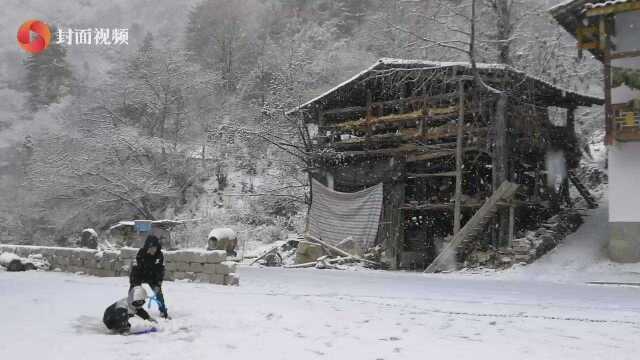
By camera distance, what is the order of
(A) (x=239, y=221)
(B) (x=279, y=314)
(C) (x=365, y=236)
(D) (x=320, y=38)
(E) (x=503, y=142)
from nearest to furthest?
(B) (x=279, y=314) → (E) (x=503, y=142) → (C) (x=365, y=236) → (A) (x=239, y=221) → (D) (x=320, y=38)

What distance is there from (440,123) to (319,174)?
5.18 m

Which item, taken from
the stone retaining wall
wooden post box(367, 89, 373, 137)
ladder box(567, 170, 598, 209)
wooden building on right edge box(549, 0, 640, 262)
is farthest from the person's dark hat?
ladder box(567, 170, 598, 209)

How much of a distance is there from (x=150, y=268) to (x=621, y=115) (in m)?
13.6

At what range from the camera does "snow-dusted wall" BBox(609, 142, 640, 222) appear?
16.7 m

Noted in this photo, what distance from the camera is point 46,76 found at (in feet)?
172

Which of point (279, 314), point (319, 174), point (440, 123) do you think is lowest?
point (279, 314)

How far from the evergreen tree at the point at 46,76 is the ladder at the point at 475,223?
41.6 metres

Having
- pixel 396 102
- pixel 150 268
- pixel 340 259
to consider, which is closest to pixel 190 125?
pixel 396 102

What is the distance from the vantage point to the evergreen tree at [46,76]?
5112 cm

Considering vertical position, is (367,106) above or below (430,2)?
below

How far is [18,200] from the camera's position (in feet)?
119

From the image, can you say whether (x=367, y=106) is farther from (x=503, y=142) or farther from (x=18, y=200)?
(x=18, y=200)

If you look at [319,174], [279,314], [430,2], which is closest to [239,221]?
[319,174]

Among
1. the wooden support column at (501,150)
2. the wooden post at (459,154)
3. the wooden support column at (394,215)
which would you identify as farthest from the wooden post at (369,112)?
the wooden support column at (501,150)
